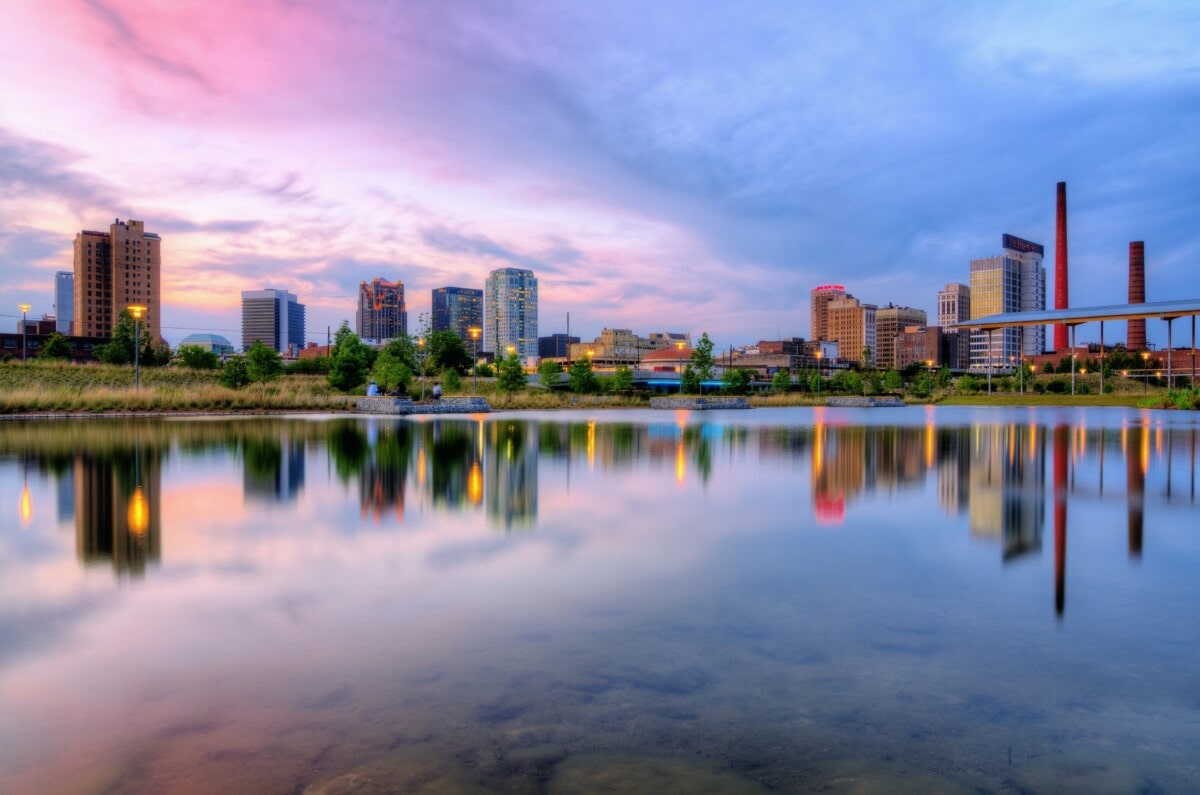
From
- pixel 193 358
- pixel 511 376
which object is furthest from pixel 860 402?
pixel 193 358

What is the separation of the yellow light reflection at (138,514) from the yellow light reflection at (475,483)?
4.53 meters

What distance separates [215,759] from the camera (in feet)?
12.4

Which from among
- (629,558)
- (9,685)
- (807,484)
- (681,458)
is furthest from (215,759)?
(681,458)

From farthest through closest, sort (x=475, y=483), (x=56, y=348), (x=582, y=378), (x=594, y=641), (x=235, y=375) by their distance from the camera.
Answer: (x=56, y=348) → (x=582, y=378) → (x=235, y=375) → (x=475, y=483) → (x=594, y=641)

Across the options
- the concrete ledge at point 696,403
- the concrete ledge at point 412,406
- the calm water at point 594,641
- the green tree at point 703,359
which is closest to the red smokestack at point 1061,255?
the green tree at point 703,359

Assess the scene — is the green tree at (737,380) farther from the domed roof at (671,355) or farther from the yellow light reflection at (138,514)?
the yellow light reflection at (138,514)

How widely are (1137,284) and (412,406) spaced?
414 ft

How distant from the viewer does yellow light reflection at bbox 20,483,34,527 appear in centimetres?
1002

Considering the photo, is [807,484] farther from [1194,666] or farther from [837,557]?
Result: [1194,666]

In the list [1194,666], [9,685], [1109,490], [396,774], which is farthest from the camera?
[1109,490]

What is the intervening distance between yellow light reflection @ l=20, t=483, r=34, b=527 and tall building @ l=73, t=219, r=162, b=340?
177938 millimetres

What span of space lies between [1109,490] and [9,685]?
15.6m

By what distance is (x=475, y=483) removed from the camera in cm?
1396

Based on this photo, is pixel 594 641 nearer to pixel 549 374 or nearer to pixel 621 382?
pixel 621 382
